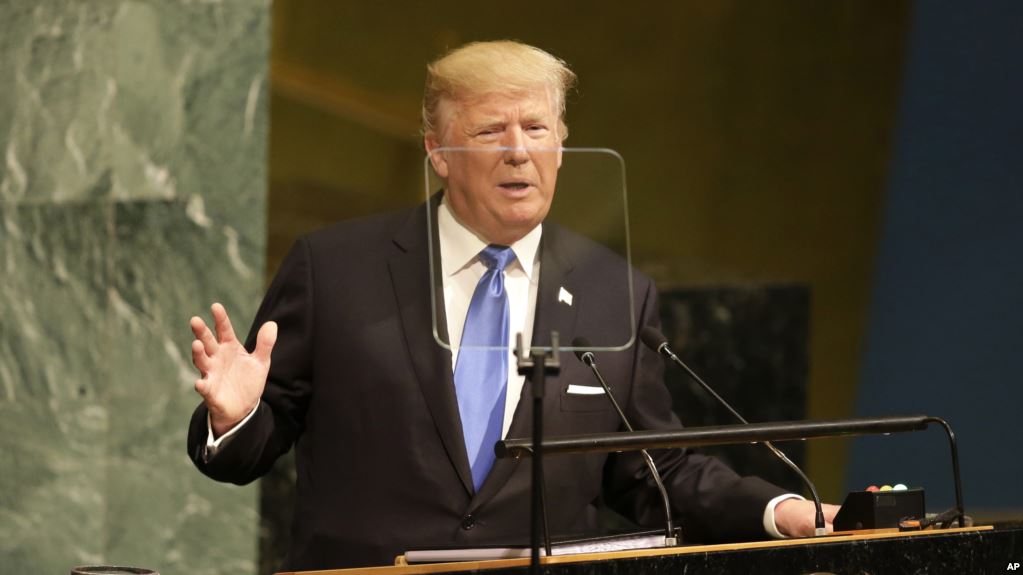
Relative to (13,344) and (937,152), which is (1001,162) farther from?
(13,344)

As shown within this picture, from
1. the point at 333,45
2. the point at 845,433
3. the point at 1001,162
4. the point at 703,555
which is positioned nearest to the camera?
the point at 703,555

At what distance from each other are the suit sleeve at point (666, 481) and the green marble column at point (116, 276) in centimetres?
165

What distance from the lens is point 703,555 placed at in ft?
6.21

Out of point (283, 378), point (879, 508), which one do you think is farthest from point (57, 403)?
point (879, 508)

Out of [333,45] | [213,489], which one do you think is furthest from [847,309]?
[213,489]

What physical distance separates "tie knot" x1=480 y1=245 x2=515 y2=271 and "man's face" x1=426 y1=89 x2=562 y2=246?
2 centimetres

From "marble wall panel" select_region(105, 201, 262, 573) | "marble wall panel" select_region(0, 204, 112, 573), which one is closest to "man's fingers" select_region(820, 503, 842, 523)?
"marble wall panel" select_region(105, 201, 262, 573)

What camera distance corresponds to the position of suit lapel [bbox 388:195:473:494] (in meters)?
2.54

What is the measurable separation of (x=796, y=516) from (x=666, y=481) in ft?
1.24

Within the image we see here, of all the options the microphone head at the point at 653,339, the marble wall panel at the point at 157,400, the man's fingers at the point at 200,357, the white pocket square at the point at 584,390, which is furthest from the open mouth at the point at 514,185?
the marble wall panel at the point at 157,400

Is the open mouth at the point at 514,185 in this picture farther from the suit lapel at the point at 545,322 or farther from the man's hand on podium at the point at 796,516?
the man's hand on podium at the point at 796,516

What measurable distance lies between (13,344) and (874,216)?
11.0 feet

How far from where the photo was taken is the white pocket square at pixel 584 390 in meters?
2.60

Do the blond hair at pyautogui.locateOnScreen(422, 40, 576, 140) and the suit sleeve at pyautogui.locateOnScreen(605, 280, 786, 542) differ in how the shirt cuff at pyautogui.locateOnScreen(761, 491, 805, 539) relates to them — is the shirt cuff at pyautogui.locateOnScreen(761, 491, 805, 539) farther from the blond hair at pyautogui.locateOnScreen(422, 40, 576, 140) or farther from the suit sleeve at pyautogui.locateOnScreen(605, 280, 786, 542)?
the blond hair at pyautogui.locateOnScreen(422, 40, 576, 140)
